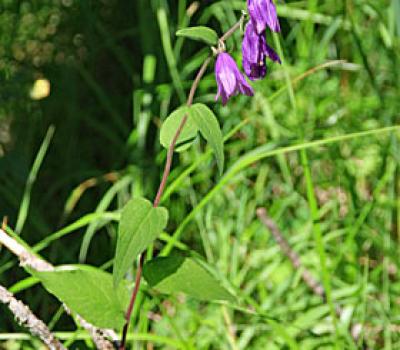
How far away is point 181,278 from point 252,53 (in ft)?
0.94

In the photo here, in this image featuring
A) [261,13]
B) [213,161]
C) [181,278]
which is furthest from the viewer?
[213,161]

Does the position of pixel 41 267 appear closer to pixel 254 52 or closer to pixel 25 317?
pixel 25 317

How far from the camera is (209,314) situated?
4.91 feet

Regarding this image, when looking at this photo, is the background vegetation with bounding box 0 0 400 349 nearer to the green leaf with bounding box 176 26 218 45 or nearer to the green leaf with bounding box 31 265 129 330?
the green leaf with bounding box 31 265 129 330

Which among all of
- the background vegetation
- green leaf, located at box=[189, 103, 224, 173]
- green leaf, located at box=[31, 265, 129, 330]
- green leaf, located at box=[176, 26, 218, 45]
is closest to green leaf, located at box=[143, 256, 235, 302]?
green leaf, located at box=[31, 265, 129, 330]

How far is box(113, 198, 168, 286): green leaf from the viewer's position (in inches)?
32.9

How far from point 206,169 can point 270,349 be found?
47 cm

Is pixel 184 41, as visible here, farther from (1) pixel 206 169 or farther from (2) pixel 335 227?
(2) pixel 335 227

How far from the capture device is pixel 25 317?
92cm

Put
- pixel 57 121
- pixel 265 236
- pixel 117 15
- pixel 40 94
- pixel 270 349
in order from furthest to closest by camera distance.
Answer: pixel 117 15 < pixel 57 121 < pixel 265 236 < pixel 40 94 < pixel 270 349

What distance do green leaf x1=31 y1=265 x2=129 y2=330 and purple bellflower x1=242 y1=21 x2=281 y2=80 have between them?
32 centimetres

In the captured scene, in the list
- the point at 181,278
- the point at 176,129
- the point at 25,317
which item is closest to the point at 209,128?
the point at 176,129

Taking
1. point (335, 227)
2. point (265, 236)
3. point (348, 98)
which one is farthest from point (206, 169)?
point (348, 98)

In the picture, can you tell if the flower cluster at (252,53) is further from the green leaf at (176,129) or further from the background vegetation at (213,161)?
the background vegetation at (213,161)
